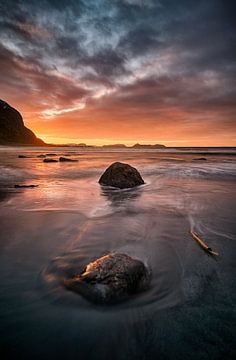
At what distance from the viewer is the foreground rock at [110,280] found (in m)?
2.64

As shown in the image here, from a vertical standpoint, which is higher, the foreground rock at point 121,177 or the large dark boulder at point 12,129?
the large dark boulder at point 12,129

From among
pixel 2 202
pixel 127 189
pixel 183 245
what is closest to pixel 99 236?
pixel 183 245

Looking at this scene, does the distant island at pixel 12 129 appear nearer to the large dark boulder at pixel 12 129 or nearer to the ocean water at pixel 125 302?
the large dark boulder at pixel 12 129

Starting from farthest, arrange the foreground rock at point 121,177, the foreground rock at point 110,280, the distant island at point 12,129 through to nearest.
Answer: the distant island at point 12,129 → the foreground rock at point 121,177 → the foreground rock at point 110,280

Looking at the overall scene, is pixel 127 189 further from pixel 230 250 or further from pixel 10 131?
pixel 10 131

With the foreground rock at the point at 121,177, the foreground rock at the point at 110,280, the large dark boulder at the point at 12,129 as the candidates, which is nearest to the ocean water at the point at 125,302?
the foreground rock at the point at 110,280

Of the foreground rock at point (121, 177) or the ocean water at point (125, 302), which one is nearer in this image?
the ocean water at point (125, 302)

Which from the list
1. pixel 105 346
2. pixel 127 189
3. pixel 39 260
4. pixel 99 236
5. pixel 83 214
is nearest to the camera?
pixel 105 346

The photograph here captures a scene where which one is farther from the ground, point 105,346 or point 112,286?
point 112,286

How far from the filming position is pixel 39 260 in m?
3.50

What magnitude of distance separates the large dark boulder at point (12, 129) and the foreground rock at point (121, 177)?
11937 centimetres

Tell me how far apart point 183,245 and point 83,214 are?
298cm

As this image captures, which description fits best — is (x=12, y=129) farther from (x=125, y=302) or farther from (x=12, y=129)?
(x=125, y=302)

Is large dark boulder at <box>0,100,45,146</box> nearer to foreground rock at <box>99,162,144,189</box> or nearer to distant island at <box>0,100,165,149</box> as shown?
distant island at <box>0,100,165,149</box>
